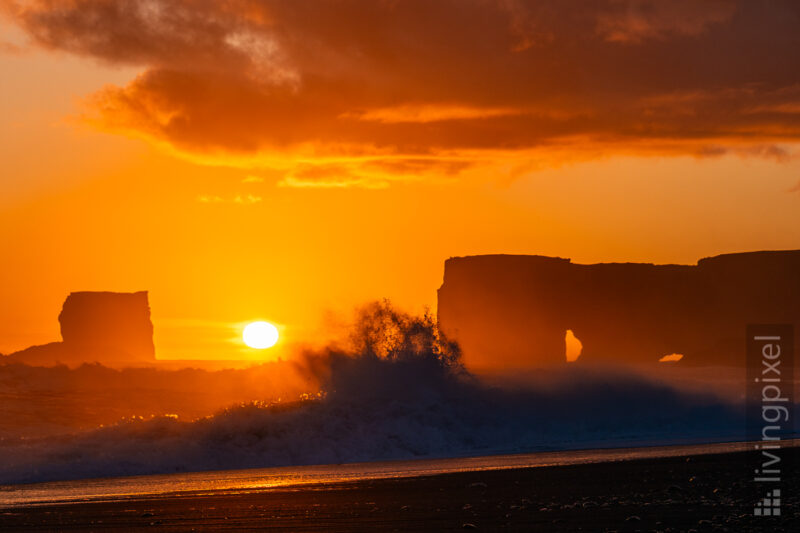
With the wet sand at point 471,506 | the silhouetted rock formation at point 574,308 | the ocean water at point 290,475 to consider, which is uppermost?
the silhouetted rock formation at point 574,308

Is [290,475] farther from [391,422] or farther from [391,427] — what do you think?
[391,422]

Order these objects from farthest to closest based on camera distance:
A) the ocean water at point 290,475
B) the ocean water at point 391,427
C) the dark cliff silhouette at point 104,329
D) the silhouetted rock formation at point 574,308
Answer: the dark cliff silhouette at point 104,329 < the silhouetted rock formation at point 574,308 < the ocean water at point 391,427 < the ocean water at point 290,475

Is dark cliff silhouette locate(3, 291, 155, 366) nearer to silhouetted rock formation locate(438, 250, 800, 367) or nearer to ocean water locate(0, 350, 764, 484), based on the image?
silhouetted rock formation locate(438, 250, 800, 367)

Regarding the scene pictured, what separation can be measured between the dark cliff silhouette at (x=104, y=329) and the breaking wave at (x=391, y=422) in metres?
117

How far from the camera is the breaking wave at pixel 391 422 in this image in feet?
82.6

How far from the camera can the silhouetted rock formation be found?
340 feet

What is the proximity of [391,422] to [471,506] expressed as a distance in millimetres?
15001

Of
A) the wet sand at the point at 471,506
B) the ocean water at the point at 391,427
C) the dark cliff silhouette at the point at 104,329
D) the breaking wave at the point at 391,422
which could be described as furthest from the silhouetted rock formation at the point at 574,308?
the wet sand at the point at 471,506

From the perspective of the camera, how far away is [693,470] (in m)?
18.4

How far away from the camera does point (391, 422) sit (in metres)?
29.5

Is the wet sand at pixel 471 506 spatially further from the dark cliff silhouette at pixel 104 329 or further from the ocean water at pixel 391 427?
the dark cliff silhouette at pixel 104 329

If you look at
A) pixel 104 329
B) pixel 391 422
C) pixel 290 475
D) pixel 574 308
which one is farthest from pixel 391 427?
pixel 104 329

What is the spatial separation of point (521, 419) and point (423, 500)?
19.1 metres

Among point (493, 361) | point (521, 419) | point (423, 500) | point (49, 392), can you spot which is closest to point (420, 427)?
point (521, 419)
